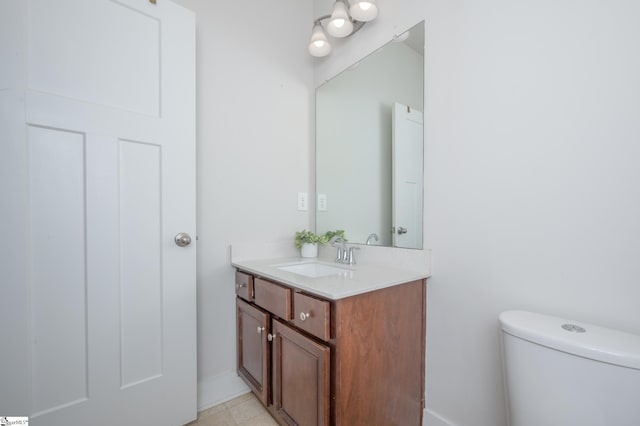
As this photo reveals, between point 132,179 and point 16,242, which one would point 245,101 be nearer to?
point 132,179

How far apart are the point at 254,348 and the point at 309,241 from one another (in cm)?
65

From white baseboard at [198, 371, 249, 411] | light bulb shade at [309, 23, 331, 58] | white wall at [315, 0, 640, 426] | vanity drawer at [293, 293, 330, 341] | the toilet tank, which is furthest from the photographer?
light bulb shade at [309, 23, 331, 58]

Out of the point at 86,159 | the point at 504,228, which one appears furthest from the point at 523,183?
the point at 86,159

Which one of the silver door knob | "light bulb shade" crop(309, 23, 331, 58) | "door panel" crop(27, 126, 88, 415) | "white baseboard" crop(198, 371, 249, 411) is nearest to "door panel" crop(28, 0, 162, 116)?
"door panel" crop(27, 126, 88, 415)

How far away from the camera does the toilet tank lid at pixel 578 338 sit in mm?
658

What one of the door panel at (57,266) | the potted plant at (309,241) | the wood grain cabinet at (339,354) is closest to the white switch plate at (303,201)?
the potted plant at (309,241)

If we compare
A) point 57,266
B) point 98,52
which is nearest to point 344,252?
point 57,266

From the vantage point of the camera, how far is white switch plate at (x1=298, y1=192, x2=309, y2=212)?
1840mm

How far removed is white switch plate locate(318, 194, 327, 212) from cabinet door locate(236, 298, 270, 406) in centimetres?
76

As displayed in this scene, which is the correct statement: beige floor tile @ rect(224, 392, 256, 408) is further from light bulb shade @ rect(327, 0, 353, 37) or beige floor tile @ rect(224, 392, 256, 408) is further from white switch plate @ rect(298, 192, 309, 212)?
light bulb shade @ rect(327, 0, 353, 37)

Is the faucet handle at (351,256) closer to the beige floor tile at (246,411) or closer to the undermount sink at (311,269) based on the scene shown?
the undermount sink at (311,269)

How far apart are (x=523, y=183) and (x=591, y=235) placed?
0.24 meters

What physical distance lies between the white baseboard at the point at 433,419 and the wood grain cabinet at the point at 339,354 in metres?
0.02

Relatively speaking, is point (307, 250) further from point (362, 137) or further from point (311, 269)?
point (362, 137)
